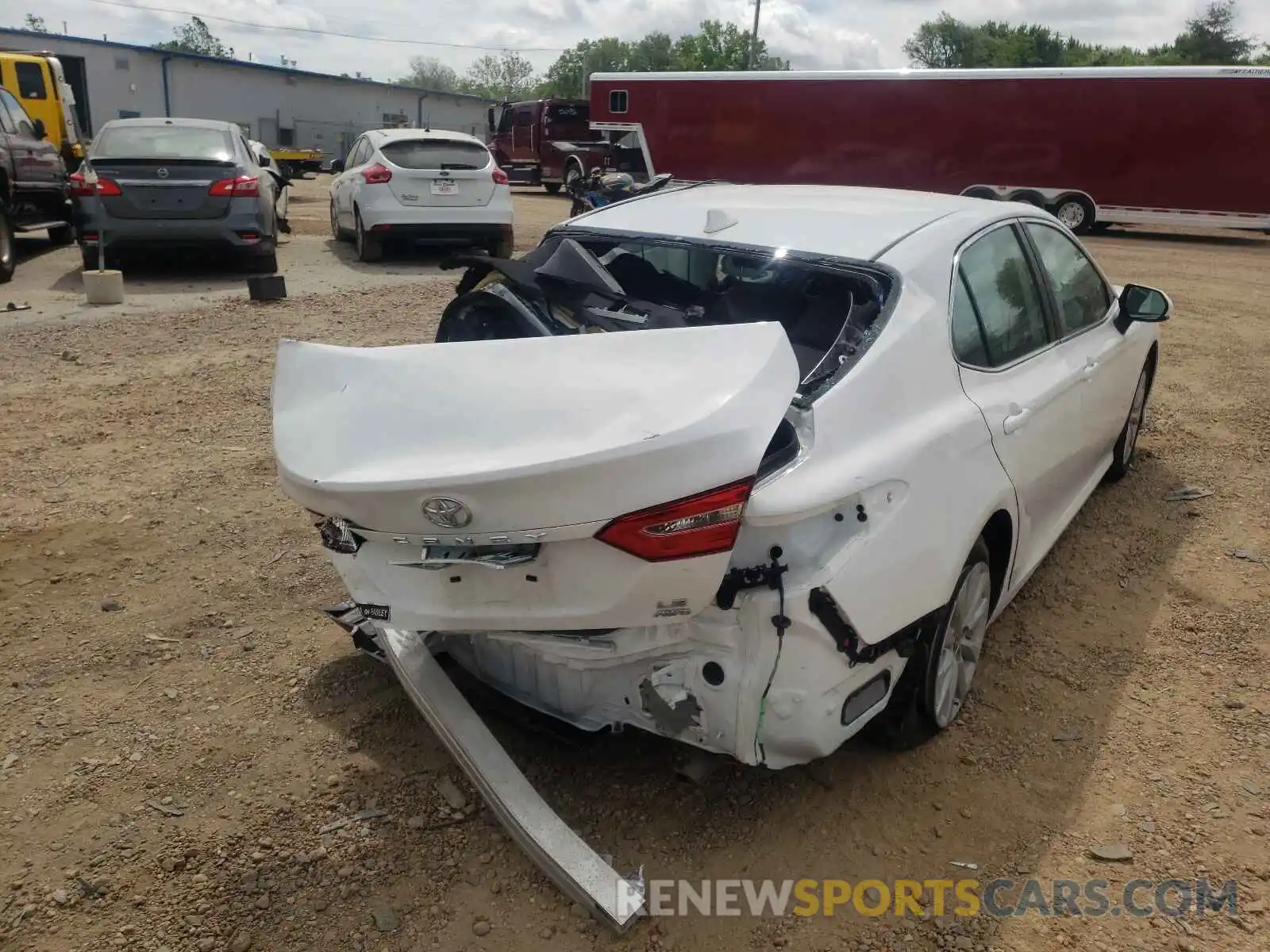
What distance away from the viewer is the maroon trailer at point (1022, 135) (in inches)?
656

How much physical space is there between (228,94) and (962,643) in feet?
156

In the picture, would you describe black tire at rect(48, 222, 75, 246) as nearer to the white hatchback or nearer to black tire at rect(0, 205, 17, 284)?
black tire at rect(0, 205, 17, 284)

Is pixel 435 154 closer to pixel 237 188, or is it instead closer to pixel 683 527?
pixel 237 188

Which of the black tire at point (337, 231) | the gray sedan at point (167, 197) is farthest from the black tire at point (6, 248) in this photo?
the black tire at point (337, 231)

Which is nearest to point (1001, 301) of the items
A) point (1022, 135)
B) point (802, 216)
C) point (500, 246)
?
point (802, 216)

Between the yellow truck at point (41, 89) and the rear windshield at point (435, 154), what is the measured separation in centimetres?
803

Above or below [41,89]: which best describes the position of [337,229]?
below

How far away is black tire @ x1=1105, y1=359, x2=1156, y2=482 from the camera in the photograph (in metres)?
4.91

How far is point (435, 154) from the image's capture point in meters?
11.1

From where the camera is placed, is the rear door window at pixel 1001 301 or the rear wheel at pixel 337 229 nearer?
the rear door window at pixel 1001 301

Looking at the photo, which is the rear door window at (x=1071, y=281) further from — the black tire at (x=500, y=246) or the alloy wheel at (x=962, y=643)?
the black tire at (x=500, y=246)

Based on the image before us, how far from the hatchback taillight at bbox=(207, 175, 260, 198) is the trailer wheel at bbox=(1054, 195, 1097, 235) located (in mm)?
14619

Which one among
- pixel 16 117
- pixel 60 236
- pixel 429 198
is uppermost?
pixel 16 117

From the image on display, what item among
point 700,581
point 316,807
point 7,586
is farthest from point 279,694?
point 700,581
